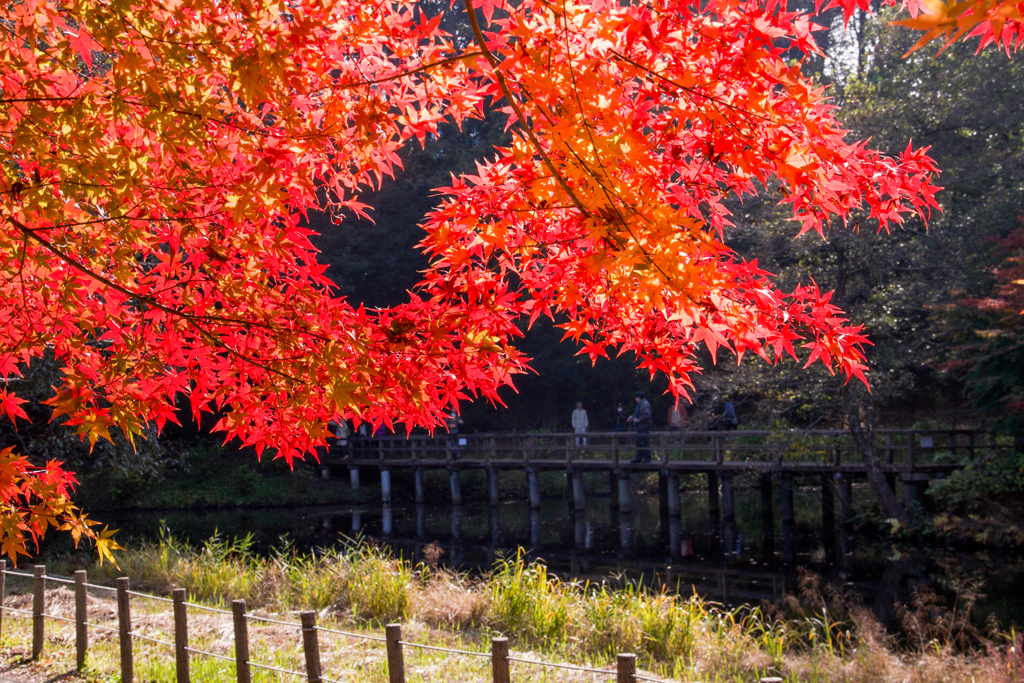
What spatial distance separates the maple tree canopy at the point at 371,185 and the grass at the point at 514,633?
3273 mm

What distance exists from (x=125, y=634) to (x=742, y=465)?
483 inches

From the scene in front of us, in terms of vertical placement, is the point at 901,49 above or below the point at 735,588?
above

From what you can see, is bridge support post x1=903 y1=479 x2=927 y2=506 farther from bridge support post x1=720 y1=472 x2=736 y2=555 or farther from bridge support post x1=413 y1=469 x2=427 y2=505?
bridge support post x1=413 y1=469 x2=427 y2=505

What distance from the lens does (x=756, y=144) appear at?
241cm

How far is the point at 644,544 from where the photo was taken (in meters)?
15.1

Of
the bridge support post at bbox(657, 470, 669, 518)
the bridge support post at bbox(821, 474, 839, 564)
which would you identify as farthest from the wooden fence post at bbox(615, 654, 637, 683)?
the bridge support post at bbox(657, 470, 669, 518)

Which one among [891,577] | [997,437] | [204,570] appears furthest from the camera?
[997,437]

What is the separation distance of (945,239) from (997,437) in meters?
3.70

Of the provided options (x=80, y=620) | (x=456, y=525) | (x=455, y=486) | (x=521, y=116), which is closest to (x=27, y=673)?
(x=80, y=620)

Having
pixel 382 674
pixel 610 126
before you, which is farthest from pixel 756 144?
pixel 382 674

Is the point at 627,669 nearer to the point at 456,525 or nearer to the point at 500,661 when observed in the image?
the point at 500,661

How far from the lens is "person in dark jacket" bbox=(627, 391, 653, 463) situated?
17328 millimetres

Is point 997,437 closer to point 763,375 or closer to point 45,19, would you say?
point 763,375

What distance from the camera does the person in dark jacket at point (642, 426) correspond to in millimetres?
17328
